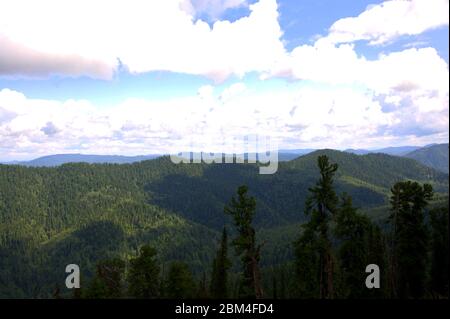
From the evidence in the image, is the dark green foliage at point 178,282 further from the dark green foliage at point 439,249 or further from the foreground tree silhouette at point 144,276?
the dark green foliage at point 439,249

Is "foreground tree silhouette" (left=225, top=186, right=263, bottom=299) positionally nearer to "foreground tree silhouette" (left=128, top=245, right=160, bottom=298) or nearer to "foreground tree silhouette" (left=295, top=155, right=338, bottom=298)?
"foreground tree silhouette" (left=295, top=155, right=338, bottom=298)

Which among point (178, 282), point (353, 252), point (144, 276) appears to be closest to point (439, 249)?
point (353, 252)

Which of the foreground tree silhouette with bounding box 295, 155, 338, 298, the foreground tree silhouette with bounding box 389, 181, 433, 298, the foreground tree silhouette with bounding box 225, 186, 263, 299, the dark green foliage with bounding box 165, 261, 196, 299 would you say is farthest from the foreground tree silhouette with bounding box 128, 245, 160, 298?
the foreground tree silhouette with bounding box 389, 181, 433, 298

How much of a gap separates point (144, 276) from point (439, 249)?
3880 centimetres

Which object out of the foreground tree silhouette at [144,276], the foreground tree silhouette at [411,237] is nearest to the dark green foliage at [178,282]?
the foreground tree silhouette at [144,276]

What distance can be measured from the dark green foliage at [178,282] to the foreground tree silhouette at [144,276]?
188cm

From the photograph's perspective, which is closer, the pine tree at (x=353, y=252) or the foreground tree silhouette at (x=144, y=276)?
the pine tree at (x=353, y=252)

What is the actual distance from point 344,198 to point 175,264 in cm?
2517

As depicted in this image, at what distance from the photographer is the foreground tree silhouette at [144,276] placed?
52.1 meters

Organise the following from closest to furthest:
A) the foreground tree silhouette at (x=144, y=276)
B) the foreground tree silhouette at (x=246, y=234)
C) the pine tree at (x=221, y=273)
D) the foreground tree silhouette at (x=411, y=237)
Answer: the foreground tree silhouette at (x=246, y=234)
the foreground tree silhouette at (x=411, y=237)
the pine tree at (x=221, y=273)
the foreground tree silhouette at (x=144, y=276)

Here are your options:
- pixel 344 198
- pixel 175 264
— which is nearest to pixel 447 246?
pixel 344 198

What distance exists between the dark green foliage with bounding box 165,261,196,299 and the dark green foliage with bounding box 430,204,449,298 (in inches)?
1198
